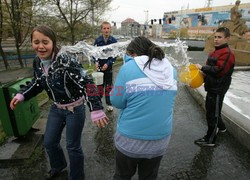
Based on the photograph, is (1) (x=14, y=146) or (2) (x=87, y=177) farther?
(1) (x=14, y=146)

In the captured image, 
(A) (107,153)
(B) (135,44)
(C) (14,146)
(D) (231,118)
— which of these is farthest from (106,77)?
(B) (135,44)

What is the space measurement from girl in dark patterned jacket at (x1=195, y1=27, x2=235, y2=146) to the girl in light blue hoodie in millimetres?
1501

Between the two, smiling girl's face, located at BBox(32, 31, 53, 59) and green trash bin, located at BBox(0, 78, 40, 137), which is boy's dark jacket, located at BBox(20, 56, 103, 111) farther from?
green trash bin, located at BBox(0, 78, 40, 137)

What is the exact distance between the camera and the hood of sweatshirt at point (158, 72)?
5.27ft

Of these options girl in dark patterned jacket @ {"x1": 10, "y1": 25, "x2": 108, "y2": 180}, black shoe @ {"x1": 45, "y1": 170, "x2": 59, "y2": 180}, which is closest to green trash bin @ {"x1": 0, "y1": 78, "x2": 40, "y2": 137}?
girl in dark patterned jacket @ {"x1": 10, "y1": 25, "x2": 108, "y2": 180}

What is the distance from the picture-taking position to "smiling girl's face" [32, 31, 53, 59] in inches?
80.7

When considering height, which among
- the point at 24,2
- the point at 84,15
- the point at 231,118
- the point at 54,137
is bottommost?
the point at 231,118

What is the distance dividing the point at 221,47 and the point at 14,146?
3.31 m

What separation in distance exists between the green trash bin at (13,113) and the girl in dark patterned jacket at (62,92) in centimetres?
68

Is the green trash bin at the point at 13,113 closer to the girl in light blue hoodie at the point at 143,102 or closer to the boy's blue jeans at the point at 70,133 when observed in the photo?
the boy's blue jeans at the point at 70,133

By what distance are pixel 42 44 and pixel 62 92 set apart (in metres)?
0.50

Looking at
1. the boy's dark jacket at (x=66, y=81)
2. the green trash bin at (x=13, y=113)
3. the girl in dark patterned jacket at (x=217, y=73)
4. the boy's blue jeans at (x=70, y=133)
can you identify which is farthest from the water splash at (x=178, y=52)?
the green trash bin at (x=13, y=113)

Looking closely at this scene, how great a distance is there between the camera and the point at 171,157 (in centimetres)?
313

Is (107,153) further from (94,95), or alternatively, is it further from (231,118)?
(231,118)
